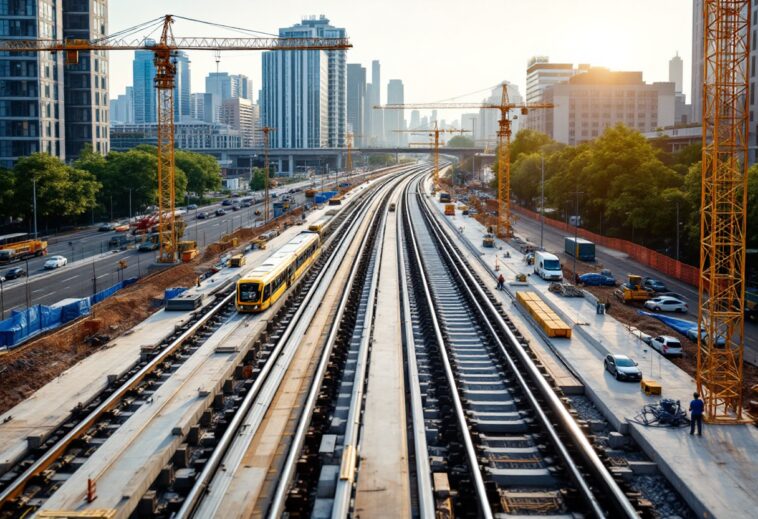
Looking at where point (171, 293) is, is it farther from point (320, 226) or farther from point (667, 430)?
point (667, 430)

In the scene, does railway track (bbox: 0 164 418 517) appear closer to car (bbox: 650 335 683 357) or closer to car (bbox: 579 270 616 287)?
car (bbox: 650 335 683 357)

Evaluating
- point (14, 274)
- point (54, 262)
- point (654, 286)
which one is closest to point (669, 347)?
point (654, 286)

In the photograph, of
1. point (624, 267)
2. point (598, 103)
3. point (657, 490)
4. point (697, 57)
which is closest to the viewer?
point (657, 490)

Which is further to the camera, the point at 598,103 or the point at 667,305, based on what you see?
the point at 598,103

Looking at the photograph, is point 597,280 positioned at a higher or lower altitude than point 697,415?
higher

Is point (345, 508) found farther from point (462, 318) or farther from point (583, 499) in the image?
point (462, 318)

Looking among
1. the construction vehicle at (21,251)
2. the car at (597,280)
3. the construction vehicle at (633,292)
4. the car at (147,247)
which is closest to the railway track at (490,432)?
the construction vehicle at (633,292)

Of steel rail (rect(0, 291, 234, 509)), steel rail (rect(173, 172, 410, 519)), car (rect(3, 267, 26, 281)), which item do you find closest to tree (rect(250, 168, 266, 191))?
car (rect(3, 267, 26, 281))
